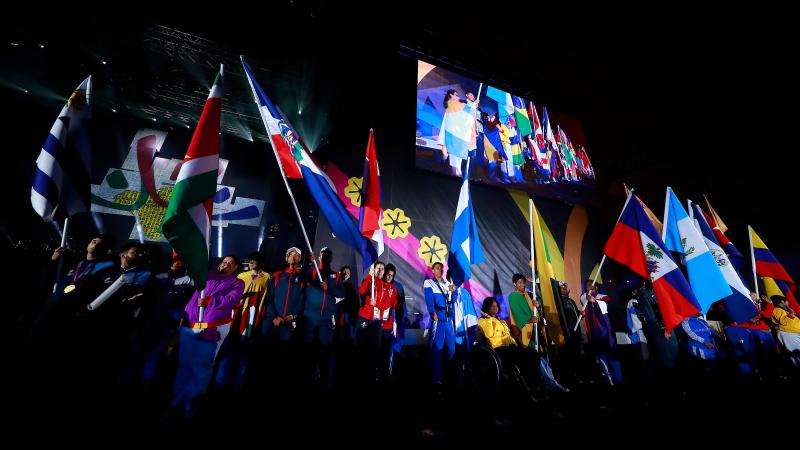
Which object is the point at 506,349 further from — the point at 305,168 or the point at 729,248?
the point at 729,248

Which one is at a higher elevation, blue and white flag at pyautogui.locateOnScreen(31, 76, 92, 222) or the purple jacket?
blue and white flag at pyautogui.locateOnScreen(31, 76, 92, 222)

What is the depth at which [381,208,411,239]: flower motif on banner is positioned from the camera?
695cm

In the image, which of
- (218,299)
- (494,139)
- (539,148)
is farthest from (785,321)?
(218,299)

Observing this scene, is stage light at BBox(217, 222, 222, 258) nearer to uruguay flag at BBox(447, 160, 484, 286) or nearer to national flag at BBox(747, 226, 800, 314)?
uruguay flag at BBox(447, 160, 484, 286)

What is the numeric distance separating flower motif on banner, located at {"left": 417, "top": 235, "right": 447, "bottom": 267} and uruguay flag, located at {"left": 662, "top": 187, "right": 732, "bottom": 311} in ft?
13.9

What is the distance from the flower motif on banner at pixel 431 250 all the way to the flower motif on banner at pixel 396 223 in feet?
1.67

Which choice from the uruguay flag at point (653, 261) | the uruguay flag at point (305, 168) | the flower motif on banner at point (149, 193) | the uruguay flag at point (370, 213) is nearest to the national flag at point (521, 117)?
the uruguay flag at point (653, 261)

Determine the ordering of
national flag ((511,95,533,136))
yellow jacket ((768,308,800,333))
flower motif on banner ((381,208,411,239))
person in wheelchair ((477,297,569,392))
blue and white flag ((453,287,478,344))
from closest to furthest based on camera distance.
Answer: person in wheelchair ((477,297,569,392))
blue and white flag ((453,287,478,344))
yellow jacket ((768,308,800,333))
flower motif on banner ((381,208,411,239))
national flag ((511,95,533,136))

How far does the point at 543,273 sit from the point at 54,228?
9477 mm

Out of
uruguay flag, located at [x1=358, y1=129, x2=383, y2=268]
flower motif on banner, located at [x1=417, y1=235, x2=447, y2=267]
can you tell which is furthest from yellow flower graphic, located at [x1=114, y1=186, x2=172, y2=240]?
flower motif on banner, located at [x1=417, y1=235, x2=447, y2=267]

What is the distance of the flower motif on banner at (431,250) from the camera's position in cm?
703

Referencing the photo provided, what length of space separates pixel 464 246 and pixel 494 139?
200 inches

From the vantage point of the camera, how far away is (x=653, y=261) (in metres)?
4.14

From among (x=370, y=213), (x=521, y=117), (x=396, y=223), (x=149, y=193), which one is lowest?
(x=370, y=213)
